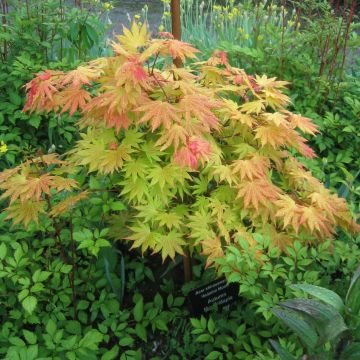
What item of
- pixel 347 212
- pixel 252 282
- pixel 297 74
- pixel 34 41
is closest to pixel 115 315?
pixel 252 282

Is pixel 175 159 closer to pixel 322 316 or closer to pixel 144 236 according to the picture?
pixel 144 236

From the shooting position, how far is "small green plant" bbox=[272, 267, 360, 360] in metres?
1.19

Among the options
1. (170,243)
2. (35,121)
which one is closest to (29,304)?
(170,243)

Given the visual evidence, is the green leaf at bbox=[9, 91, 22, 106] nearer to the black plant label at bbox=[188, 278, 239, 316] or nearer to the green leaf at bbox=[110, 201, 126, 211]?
the green leaf at bbox=[110, 201, 126, 211]

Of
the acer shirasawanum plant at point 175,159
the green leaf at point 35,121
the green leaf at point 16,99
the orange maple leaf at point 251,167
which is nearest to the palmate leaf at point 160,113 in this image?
the acer shirasawanum plant at point 175,159

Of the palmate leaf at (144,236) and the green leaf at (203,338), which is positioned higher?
the palmate leaf at (144,236)

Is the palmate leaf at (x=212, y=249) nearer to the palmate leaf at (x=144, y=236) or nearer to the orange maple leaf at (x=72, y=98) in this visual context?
the palmate leaf at (x=144, y=236)

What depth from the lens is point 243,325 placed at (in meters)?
1.68

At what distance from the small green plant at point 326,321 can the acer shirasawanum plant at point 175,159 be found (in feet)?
1.25

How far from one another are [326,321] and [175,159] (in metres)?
0.65

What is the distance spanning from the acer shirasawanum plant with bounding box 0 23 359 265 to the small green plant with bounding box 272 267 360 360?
0.38 meters

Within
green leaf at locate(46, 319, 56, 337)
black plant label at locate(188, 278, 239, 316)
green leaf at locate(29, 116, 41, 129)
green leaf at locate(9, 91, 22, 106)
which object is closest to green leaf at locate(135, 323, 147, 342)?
black plant label at locate(188, 278, 239, 316)

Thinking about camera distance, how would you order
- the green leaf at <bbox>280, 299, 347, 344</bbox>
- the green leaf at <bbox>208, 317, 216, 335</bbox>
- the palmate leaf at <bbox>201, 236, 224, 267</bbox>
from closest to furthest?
the green leaf at <bbox>280, 299, 347, 344</bbox>, the palmate leaf at <bbox>201, 236, 224, 267</bbox>, the green leaf at <bbox>208, 317, 216, 335</bbox>

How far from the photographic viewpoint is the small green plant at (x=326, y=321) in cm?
119
